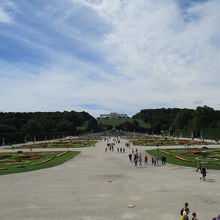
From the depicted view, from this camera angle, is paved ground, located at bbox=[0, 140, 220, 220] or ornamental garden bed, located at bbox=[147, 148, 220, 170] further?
ornamental garden bed, located at bbox=[147, 148, 220, 170]

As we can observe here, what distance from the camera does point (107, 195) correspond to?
14.5 metres

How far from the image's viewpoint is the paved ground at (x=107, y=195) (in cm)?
1151

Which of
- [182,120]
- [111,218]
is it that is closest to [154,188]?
[111,218]

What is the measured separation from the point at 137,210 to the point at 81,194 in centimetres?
438

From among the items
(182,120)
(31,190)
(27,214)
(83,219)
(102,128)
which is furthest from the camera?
(102,128)

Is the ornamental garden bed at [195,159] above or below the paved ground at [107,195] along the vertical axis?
above

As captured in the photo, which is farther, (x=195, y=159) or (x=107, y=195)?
(x=195, y=159)

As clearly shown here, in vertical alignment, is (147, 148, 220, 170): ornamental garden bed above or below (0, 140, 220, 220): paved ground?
above

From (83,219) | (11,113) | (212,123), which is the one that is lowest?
(83,219)

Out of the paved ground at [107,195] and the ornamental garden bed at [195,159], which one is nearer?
the paved ground at [107,195]

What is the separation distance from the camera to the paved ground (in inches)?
453

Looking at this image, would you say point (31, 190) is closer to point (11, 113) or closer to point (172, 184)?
point (172, 184)

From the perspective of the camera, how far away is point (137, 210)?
467 inches

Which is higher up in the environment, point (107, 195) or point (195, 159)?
point (195, 159)
